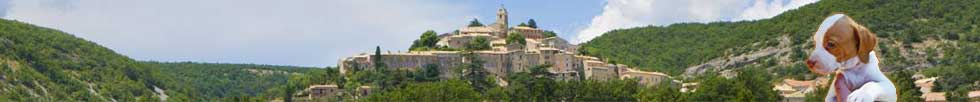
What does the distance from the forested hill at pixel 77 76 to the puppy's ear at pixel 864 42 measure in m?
113

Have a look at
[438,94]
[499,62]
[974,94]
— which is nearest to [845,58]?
[438,94]

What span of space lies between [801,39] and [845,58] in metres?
130

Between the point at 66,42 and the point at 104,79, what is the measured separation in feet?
49.8

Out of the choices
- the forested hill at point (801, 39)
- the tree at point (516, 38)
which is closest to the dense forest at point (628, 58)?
the forested hill at point (801, 39)

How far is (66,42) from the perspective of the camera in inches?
6467

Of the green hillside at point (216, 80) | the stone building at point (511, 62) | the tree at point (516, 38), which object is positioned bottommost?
the green hillside at point (216, 80)

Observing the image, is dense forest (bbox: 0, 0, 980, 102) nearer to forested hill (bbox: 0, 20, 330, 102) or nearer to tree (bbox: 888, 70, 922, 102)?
forested hill (bbox: 0, 20, 330, 102)

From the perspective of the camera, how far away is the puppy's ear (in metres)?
5.93

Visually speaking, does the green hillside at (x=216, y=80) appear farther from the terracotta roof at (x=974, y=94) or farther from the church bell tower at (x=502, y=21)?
the terracotta roof at (x=974, y=94)

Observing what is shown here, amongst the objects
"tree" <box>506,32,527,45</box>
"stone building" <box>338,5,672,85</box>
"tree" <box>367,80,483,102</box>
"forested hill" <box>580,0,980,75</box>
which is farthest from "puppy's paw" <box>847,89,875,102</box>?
"forested hill" <box>580,0,980,75</box>

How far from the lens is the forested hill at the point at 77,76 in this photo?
137 meters

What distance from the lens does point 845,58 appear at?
598 centimetres

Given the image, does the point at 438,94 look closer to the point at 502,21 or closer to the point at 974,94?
the point at 974,94

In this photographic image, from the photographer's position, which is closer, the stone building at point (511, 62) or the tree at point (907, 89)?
the tree at point (907, 89)
